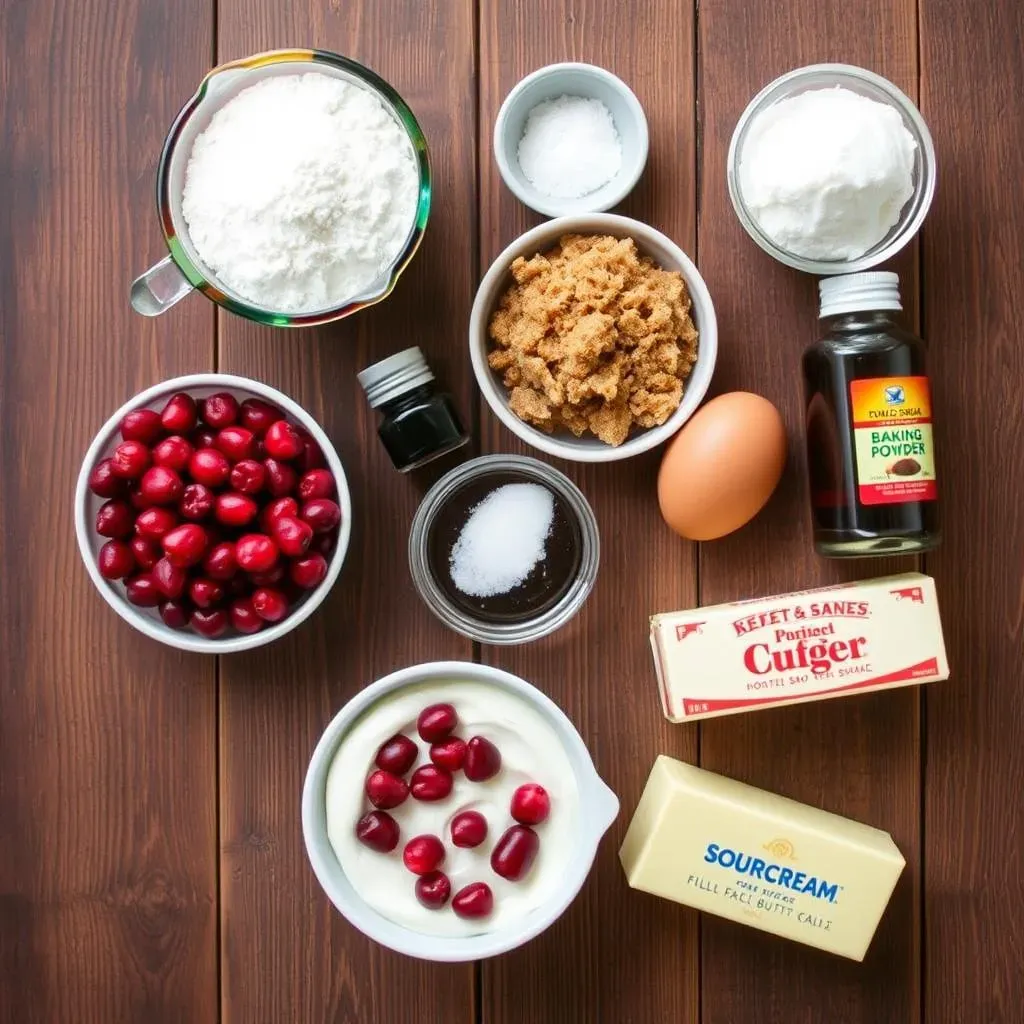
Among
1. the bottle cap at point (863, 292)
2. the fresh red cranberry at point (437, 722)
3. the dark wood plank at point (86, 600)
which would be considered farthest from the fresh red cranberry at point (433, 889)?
the bottle cap at point (863, 292)

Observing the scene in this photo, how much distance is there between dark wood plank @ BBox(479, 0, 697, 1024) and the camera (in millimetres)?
839

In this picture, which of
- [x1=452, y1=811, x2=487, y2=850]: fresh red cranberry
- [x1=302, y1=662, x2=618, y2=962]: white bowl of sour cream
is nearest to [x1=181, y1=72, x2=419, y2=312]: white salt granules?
[x1=302, y1=662, x2=618, y2=962]: white bowl of sour cream

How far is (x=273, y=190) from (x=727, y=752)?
23.7 inches

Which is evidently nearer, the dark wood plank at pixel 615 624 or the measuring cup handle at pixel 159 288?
the measuring cup handle at pixel 159 288

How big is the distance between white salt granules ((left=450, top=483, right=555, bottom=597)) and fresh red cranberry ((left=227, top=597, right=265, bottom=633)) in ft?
0.58

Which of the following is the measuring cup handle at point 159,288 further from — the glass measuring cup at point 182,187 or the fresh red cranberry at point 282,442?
the fresh red cranberry at point 282,442

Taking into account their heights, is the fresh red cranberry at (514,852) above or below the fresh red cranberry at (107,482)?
below

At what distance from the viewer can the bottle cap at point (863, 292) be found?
759mm

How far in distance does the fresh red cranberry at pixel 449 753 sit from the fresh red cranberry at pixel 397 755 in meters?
0.02

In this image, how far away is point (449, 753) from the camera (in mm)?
767

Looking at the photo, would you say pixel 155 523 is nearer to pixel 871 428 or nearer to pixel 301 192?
pixel 301 192

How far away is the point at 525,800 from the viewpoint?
76 centimetres

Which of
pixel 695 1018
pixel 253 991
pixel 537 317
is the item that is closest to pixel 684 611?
pixel 537 317

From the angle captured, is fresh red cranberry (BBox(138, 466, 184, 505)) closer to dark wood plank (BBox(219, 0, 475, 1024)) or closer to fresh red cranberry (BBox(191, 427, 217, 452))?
fresh red cranberry (BBox(191, 427, 217, 452))
